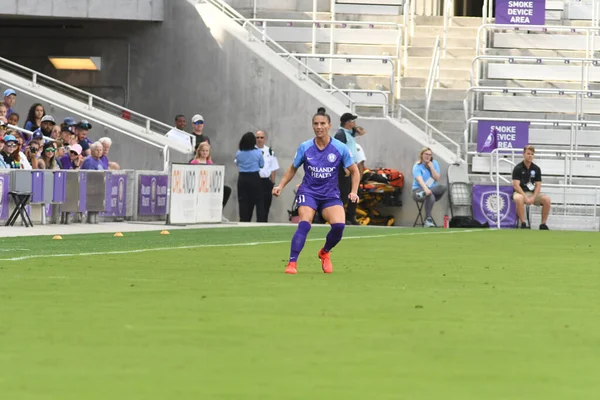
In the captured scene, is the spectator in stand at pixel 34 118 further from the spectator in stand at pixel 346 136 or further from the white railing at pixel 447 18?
the white railing at pixel 447 18

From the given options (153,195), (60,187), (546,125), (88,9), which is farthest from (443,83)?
(60,187)

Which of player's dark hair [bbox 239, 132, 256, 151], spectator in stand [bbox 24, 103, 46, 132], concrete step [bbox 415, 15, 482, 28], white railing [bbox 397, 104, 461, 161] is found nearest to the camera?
spectator in stand [bbox 24, 103, 46, 132]

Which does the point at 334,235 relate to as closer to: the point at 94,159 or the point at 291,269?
the point at 291,269

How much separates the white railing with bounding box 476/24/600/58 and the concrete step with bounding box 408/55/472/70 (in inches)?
22.9

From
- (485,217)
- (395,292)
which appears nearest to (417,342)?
(395,292)

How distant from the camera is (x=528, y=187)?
95.9ft

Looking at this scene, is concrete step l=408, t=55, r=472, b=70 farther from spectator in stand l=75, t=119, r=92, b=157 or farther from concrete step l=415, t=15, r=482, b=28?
spectator in stand l=75, t=119, r=92, b=157

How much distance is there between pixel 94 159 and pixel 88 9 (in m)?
8.21

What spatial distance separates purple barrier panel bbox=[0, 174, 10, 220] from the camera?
21.9 metres

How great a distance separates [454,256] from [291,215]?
13102 millimetres

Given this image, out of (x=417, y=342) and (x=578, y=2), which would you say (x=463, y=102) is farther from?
(x=417, y=342)

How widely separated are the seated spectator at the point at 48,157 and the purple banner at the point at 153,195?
2913 mm

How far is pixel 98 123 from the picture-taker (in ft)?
101

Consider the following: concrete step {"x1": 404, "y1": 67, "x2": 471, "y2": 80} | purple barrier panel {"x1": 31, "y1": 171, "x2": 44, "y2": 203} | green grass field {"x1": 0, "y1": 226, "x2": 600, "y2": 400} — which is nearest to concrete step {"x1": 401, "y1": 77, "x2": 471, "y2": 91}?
concrete step {"x1": 404, "y1": 67, "x2": 471, "y2": 80}
